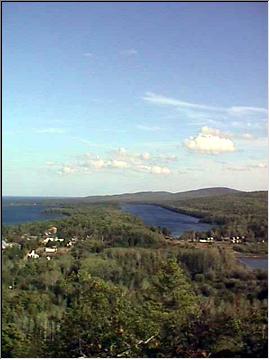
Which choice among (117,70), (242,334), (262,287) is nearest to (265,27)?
(117,70)

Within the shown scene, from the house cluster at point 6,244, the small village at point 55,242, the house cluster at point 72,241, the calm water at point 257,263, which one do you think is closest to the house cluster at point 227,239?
the small village at point 55,242

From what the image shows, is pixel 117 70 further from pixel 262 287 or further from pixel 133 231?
pixel 262 287

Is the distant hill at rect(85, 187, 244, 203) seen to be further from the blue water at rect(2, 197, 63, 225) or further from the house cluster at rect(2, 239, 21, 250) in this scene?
the house cluster at rect(2, 239, 21, 250)

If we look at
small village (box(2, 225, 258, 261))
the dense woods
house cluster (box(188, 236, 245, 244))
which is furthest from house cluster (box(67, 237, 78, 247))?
house cluster (box(188, 236, 245, 244))

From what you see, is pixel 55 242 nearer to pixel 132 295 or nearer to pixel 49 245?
pixel 49 245

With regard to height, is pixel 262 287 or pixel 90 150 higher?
pixel 90 150

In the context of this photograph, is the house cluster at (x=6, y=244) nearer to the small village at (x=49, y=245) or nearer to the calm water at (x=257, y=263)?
the small village at (x=49, y=245)
